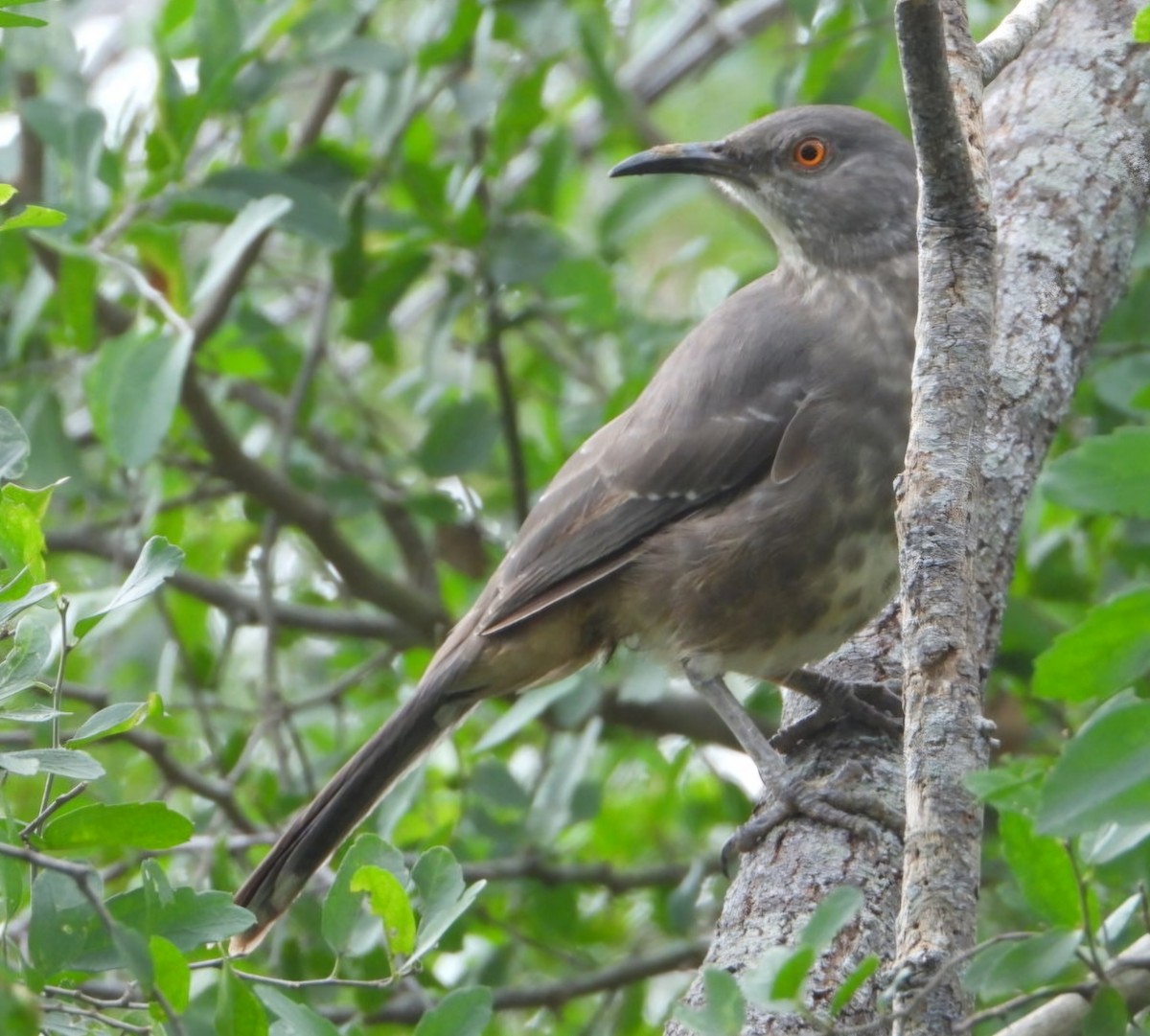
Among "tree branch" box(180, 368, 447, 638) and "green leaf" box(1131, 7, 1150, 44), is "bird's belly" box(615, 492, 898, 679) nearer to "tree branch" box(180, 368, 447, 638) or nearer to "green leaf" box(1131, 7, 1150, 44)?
"tree branch" box(180, 368, 447, 638)

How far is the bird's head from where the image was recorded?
186 inches

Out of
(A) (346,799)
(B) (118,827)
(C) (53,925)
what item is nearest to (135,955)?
(C) (53,925)

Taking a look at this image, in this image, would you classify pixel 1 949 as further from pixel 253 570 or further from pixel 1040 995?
pixel 253 570

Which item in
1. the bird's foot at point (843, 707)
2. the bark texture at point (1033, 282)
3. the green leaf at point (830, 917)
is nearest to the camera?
the green leaf at point (830, 917)

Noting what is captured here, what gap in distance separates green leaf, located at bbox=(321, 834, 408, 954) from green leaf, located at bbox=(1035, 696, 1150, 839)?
107 centimetres

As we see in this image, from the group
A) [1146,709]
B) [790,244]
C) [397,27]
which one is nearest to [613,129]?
[397,27]

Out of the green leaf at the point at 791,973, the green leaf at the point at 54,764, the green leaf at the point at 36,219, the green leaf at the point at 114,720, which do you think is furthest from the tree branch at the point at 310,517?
the green leaf at the point at 791,973

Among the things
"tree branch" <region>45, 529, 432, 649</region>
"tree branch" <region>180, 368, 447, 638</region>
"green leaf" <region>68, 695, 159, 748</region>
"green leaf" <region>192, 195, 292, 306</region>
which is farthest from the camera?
"tree branch" <region>45, 529, 432, 649</region>

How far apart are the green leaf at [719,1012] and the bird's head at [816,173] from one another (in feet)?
9.86

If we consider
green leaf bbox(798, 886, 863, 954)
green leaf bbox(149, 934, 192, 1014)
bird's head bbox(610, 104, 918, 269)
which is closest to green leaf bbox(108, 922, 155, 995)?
green leaf bbox(149, 934, 192, 1014)

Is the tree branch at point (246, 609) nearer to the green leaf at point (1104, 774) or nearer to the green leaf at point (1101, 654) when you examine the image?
the green leaf at point (1101, 654)

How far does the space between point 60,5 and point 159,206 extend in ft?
4.11

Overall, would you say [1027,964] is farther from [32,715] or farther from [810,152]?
[810,152]

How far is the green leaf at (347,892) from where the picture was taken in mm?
2516
